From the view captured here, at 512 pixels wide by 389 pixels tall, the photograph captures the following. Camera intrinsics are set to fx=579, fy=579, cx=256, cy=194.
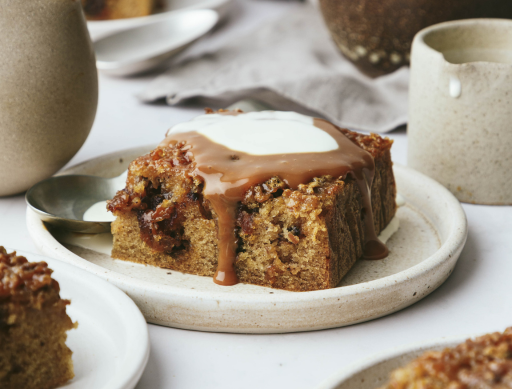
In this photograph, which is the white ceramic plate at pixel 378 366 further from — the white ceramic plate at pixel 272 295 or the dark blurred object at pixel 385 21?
the dark blurred object at pixel 385 21

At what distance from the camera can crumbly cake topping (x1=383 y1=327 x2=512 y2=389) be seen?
697 mm

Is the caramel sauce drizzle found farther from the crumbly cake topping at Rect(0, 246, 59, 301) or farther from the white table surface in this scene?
the crumbly cake topping at Rect(0, 246, 59, 301)

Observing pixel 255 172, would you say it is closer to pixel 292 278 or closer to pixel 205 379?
pixel 292 278

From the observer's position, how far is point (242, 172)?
3.99 feet

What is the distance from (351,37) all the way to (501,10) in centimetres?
57

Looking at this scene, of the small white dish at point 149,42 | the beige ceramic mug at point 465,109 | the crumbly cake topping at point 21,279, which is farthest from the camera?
the small white dish at point 149,42

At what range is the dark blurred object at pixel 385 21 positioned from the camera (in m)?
2.09

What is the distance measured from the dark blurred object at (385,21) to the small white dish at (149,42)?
64 cm

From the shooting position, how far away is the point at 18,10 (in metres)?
1.41

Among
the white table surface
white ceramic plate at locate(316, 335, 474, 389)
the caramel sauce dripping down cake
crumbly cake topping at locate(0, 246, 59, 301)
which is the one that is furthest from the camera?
the caramel sauce dripping down cake

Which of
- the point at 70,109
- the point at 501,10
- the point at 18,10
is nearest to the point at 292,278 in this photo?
the point at 70,109

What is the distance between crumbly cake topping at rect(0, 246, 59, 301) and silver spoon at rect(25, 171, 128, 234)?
42 centimetres

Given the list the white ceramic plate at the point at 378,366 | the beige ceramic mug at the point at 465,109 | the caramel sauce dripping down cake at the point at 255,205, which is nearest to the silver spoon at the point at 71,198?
the caramel sauce dripping down cake at the point at 255,205

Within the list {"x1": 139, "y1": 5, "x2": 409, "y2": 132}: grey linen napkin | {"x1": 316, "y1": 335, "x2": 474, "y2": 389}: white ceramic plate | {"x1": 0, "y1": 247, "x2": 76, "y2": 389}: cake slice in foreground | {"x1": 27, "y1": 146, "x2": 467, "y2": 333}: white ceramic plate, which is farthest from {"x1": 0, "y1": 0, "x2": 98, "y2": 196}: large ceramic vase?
{"x1": 316, "y1": 335, "x2": 474, "y2": 389}: white ceramic plate
